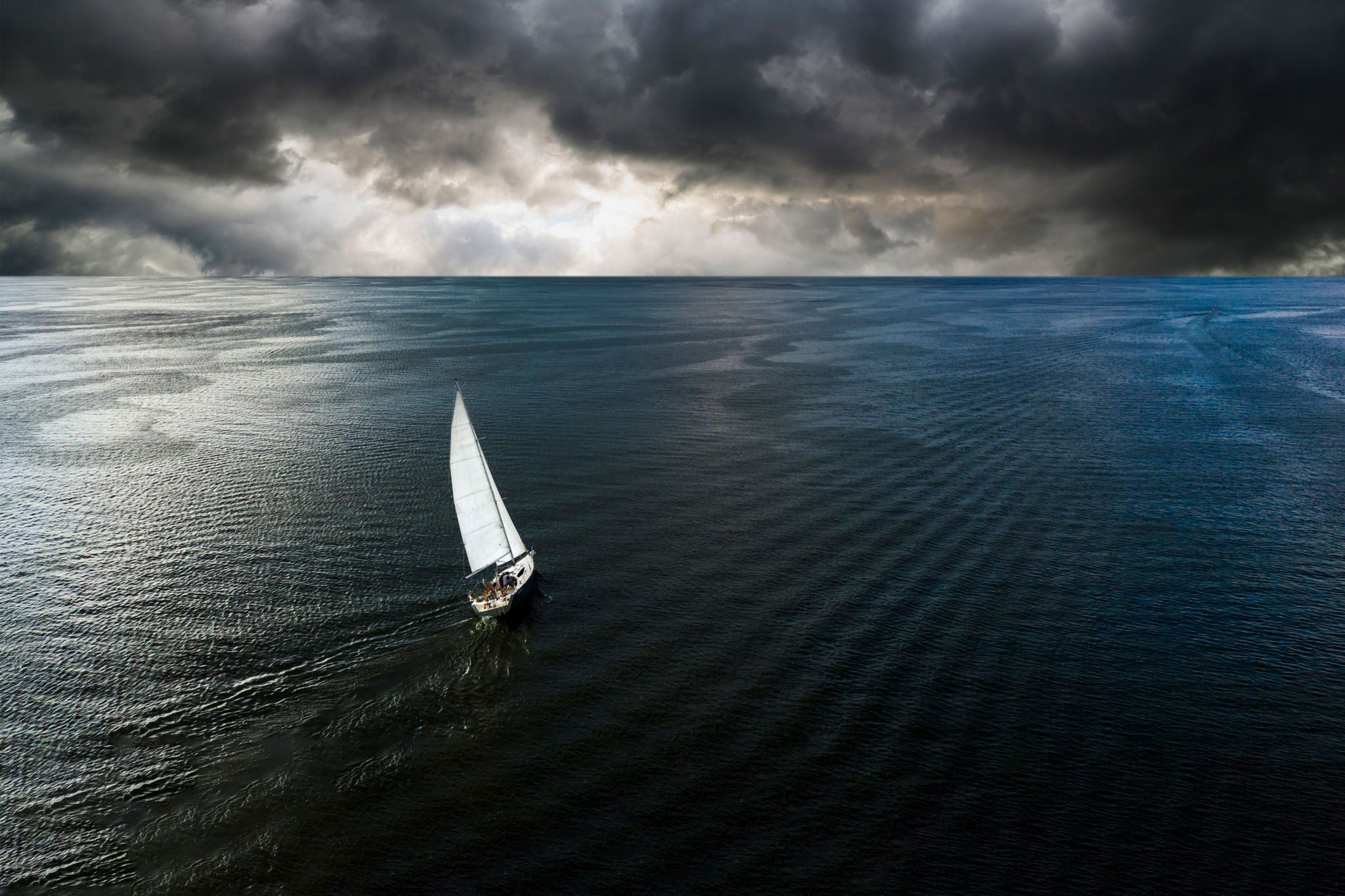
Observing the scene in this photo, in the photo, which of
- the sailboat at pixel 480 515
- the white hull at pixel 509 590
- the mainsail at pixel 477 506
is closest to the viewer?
the white hull at pixel 509 590

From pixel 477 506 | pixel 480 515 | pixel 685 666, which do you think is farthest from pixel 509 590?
pixel 685 666

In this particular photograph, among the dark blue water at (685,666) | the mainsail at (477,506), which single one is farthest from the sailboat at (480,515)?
the dark blue water at (685,666)

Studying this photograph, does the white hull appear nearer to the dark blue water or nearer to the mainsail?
the mainsail

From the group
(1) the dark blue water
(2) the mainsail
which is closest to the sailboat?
(2) the mainsail

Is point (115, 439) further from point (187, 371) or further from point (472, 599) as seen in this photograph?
point (472, 599)

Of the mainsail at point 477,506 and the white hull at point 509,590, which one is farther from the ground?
the mainsail at point 477,506

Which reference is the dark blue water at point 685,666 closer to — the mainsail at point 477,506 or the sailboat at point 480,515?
the sailboat at point 480,515

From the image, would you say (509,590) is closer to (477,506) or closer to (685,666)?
(477,506)
